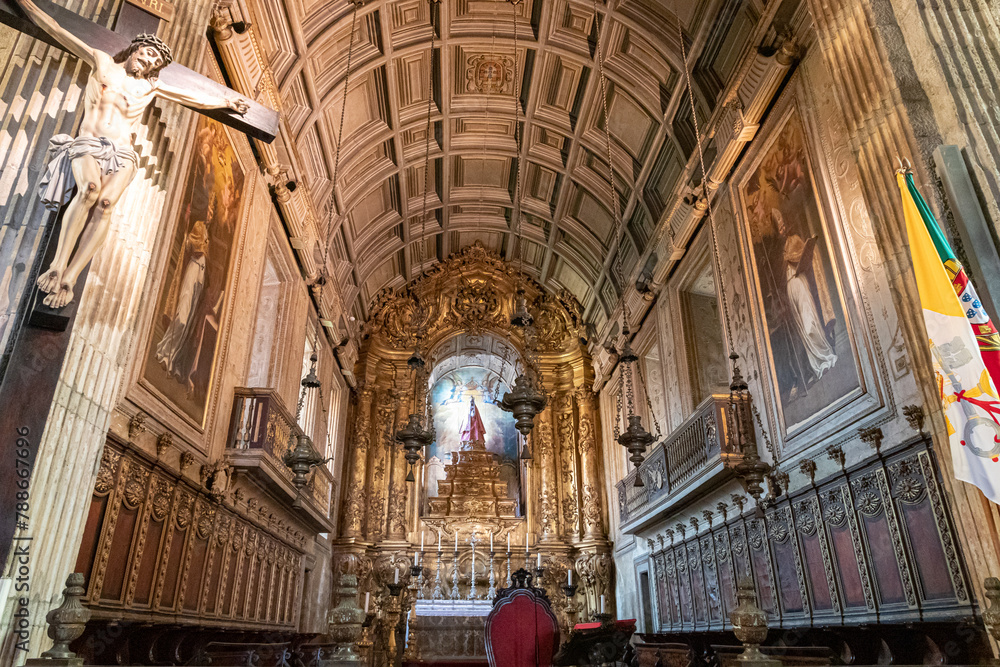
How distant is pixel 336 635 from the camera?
122 inches

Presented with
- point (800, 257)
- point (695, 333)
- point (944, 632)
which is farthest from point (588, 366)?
point (944, 632)

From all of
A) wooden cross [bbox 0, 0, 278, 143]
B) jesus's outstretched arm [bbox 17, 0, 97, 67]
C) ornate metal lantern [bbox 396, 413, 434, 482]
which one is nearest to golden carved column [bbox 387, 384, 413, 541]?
ornate metal lantern [bbox 396, 413, 434, 482]

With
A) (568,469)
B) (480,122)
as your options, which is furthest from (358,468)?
(480,122)

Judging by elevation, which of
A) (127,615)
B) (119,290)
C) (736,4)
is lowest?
(127,615)

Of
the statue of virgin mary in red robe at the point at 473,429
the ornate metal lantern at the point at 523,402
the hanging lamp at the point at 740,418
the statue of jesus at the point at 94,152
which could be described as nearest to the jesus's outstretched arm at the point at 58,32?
the statue of jesus at the point at 94,152

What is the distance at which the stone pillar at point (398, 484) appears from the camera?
1630 cm

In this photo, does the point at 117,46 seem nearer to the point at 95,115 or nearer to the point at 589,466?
the point at 95,115

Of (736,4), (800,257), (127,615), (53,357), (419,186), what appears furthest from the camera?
(419,186)

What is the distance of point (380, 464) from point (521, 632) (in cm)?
1121

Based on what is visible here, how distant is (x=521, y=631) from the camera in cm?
619

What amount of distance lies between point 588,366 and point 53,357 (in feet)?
49.8

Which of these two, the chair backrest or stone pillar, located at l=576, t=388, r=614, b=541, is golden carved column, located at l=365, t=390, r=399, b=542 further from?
the chair backrest

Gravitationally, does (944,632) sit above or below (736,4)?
below

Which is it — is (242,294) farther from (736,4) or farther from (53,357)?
(736,4)
